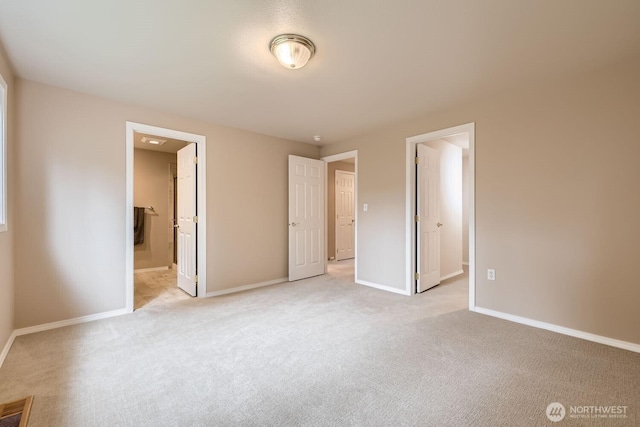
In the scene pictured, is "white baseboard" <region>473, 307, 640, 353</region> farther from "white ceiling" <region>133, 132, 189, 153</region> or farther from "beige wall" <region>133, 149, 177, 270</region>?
"beige wall" <region>133, 149, 177, 270</region>

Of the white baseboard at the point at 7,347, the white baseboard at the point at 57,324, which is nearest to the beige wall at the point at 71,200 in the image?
the white baseboard at the point at 57,324

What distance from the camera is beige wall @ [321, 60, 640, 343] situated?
235cm

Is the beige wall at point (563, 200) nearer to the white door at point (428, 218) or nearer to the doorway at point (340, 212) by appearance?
the white door at point (428, 218)

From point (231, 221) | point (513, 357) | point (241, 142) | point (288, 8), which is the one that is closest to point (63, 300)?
point (231, 221)

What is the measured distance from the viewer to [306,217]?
490 centimetres

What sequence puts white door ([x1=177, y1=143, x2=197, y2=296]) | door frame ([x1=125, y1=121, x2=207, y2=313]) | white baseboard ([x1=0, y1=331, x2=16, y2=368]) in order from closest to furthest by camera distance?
1. white baseboard ([x1=0, y1=331, x2=16, y2=368])
2. door frame ([x1=125, y1=121, x2=207, y2=313])
3. white door ([x1=177, y1=143, x2=197, y2=296])

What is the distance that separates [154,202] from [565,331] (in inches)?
258

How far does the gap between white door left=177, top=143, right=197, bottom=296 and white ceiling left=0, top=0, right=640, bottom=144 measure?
95cm

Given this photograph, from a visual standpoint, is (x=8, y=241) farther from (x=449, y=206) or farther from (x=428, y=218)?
(x=449, y=206)

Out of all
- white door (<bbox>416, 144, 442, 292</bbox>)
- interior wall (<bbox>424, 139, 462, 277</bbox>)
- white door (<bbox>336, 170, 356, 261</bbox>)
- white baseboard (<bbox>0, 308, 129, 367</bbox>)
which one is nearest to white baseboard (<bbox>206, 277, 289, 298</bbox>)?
white baseboard (<bbox>0, 308, 129, 367</bbox>)

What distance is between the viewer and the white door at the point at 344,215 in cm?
679

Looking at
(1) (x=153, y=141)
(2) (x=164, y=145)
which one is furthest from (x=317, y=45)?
(2) (x=164, y=145)

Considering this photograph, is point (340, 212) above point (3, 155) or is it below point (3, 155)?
below

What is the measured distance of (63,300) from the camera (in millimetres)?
2836
